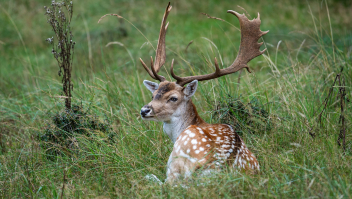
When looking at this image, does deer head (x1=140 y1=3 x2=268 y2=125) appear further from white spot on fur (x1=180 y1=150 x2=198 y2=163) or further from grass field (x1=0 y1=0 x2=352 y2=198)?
white spot on fur (x1=180 y1=150 x2=198 y2=163)

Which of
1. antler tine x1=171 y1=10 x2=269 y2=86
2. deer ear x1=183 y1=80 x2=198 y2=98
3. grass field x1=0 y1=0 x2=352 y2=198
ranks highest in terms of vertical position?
antler tine x1=171 y1=10 x2=269 y2=86

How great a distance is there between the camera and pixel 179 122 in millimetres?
4672

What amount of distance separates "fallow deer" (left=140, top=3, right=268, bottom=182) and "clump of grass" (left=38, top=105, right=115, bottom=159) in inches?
30.3

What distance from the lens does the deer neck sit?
465cm

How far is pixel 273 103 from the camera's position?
521 centimetres

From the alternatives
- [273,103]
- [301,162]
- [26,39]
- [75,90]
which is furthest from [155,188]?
[26,39]

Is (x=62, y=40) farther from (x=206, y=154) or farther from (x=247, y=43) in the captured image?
(x=206, y=154)

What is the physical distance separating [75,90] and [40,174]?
2081 millimetres

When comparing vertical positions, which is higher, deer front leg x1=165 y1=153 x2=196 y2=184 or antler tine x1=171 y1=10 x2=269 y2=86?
antler tine x1=171 y1=10 x2=269 y2=86

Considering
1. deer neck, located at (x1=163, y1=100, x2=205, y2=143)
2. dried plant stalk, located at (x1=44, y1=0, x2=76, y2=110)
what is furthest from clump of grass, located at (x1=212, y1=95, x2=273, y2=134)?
dried plant stalk, located at (x1=44, y1=0, x2=76, y2=110)

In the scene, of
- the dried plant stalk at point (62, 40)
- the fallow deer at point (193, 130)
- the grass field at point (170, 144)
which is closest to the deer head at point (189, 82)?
the fallow deer at point (193, 130)

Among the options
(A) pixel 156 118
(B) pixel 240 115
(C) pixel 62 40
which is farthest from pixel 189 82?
(C) pixel 62 40

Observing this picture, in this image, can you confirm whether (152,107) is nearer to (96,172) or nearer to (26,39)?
(96,172)

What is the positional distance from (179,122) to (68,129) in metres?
1.43
